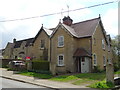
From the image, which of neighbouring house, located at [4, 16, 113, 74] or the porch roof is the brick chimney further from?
the porch roof

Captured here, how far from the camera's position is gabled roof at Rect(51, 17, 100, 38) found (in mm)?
27594

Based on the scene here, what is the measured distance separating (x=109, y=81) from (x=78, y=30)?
1640 cm

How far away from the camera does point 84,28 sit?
29.5 m

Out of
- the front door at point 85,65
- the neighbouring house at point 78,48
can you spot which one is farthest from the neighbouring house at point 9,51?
the front door at point 85,65

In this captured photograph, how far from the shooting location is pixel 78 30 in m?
29.9

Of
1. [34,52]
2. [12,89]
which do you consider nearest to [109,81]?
[12,89]

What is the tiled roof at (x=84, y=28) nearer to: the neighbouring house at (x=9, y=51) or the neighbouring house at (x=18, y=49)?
the neighbouring house at (x=18, y=49)

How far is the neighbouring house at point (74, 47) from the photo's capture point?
2645 cm

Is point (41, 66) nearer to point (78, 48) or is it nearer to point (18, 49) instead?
point (78, 48)

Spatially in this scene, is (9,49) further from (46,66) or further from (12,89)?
(12,89)

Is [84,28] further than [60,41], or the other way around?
[84,28]

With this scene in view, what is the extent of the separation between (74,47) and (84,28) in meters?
4.52

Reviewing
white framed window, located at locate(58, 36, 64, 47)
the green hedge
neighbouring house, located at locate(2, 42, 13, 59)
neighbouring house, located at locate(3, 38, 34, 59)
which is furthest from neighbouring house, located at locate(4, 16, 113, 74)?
neighbouring house, located at locate(2, 42, 13, 59)

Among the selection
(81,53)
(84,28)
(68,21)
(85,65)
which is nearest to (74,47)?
(81,53)
